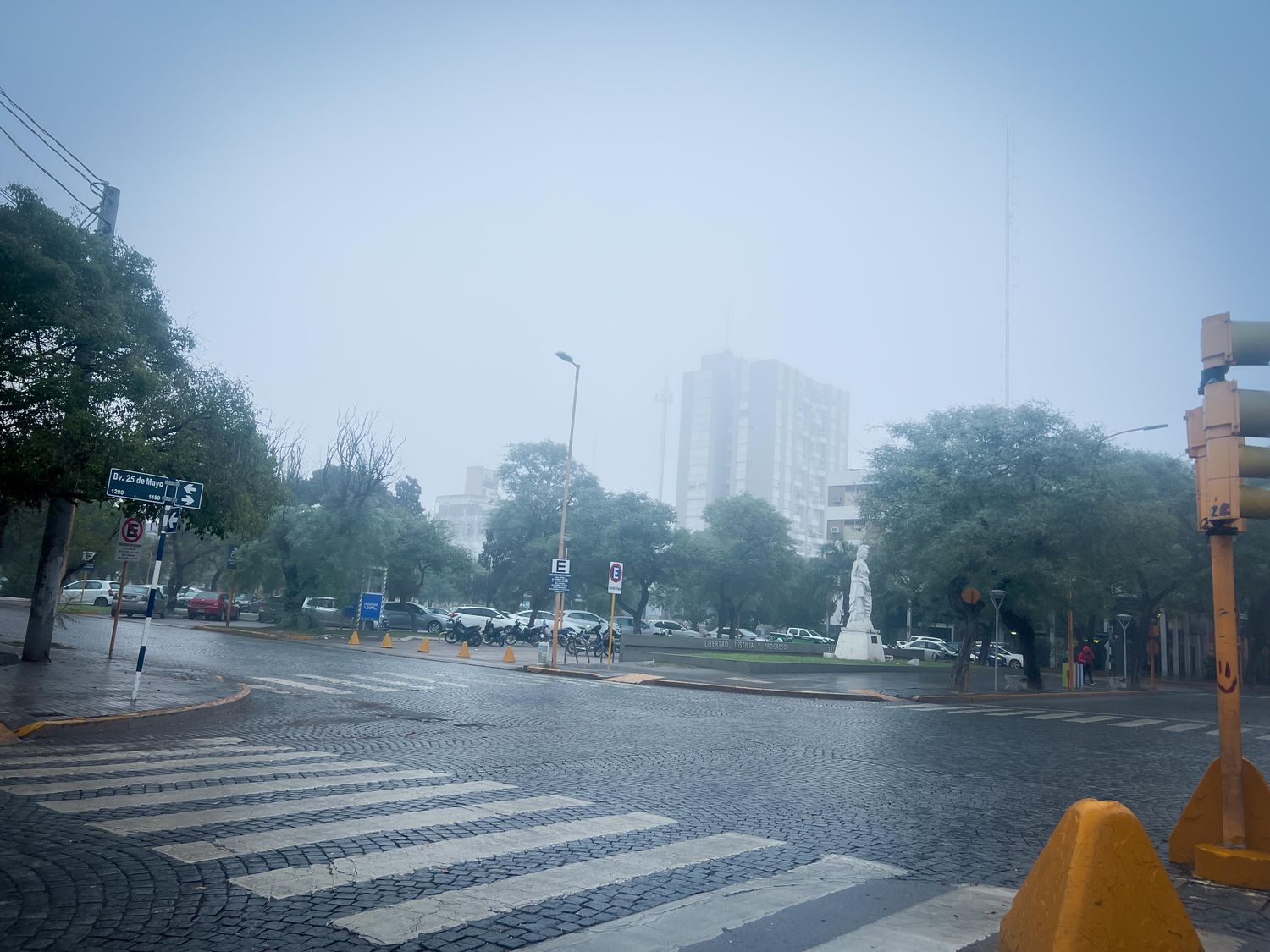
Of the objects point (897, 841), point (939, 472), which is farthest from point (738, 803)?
point (939, 472)

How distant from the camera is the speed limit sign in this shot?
1834 cm

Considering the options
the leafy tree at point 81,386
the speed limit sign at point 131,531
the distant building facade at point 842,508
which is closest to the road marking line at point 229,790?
the leafy tree at point 81,386

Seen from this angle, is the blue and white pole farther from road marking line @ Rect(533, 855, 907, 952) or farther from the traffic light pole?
the traffic light pole

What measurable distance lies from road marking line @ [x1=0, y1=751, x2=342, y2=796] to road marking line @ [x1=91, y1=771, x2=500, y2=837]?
67 cm

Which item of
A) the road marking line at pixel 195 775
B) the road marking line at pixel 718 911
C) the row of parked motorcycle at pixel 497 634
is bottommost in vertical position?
the road marking line at pixel 195 775

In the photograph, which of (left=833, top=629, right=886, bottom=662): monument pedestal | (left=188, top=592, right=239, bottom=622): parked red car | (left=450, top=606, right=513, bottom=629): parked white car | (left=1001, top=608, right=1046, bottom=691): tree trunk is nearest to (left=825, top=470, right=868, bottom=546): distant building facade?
(left=833, top=629, right=886, bottom=662): monument pedestal

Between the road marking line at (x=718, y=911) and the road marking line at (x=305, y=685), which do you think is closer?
the road marking line at (x=718, y=911)

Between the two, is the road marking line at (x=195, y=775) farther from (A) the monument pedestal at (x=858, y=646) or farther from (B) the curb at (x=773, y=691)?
(A) the monument pedestal at (x=858, y=646)

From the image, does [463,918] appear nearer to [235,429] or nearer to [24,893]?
[24,893]

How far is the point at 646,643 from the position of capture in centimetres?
3897

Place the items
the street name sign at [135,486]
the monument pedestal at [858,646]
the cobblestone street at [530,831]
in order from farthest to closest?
the monument pedestal at [858,646] < the street name sign at [135,486] < the cobblestone street at [530,831]

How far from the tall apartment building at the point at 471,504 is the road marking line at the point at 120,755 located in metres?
157

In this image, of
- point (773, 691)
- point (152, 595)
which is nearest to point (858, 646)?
point (773, 691)

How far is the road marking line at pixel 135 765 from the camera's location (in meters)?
7.66
